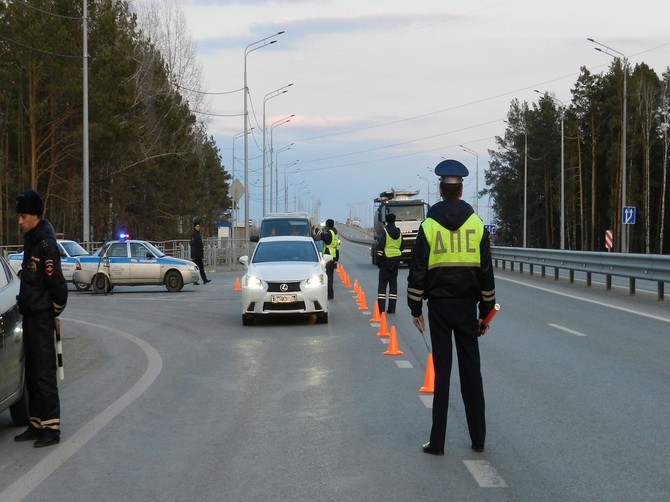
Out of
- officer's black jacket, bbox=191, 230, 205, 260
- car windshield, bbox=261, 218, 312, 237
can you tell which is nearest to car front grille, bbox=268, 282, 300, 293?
car windshield, bbox=261, 218, 312, 237

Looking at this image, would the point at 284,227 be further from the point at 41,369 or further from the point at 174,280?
the point at 41,369

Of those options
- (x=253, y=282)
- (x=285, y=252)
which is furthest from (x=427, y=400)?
(x=285, y=252)

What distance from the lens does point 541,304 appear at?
21.1 meters

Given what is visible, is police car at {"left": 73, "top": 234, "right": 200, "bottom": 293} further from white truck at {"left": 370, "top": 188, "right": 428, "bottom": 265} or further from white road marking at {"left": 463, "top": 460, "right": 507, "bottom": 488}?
white road marking at {"left": 463, "top": 460, "right": 507, "bottom": 488}

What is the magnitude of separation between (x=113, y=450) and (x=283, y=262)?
11060 mm

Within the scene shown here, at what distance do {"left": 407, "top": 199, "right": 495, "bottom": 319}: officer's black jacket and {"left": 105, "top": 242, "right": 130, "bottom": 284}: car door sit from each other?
22348 millimetres

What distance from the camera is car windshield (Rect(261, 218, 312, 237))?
27781 mm

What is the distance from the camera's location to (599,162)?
3374 inches

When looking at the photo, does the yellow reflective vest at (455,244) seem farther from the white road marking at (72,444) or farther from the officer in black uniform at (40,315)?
the white road marking at (72,444)

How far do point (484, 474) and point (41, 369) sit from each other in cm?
351

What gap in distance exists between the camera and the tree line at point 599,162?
77188 millimetres

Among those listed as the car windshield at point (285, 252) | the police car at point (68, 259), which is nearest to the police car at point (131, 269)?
the police car at point (68, 259)

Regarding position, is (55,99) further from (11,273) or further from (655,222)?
(655,222)

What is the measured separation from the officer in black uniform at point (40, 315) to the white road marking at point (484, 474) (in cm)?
322
